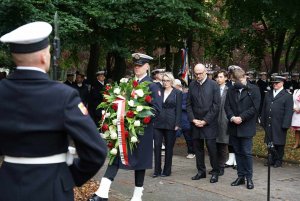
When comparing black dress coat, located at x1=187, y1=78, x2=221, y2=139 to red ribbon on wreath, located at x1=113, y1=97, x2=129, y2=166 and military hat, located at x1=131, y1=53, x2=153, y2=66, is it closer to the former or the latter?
military hat, located at x1=131, y1=53, x2=153, y2=66

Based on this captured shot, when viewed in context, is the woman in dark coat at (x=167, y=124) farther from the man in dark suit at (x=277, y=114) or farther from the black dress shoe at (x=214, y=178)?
the man in dark suit at (x=277, y=114)

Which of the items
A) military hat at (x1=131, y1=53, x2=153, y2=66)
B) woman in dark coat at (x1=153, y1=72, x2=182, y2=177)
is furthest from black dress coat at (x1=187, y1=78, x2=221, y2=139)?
military hat at (x1=131, y1=53, x2=153, y2=66)

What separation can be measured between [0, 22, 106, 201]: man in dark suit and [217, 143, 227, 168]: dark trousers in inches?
255

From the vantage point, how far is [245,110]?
8.13 m

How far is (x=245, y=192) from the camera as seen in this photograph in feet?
25.4

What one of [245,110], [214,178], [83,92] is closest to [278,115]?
[245,110]

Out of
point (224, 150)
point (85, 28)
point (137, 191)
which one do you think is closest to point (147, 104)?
point (137, 191)

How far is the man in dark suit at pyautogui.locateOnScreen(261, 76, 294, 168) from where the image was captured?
392 inches

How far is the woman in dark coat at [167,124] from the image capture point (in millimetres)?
8898

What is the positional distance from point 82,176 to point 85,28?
29.3ft

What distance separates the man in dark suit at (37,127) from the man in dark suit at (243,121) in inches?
215

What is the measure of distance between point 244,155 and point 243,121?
0.56 metres

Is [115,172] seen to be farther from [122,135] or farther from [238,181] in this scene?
[238,181]

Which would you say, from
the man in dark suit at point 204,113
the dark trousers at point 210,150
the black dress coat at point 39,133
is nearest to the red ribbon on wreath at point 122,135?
the man in dark suit at point 204,113
